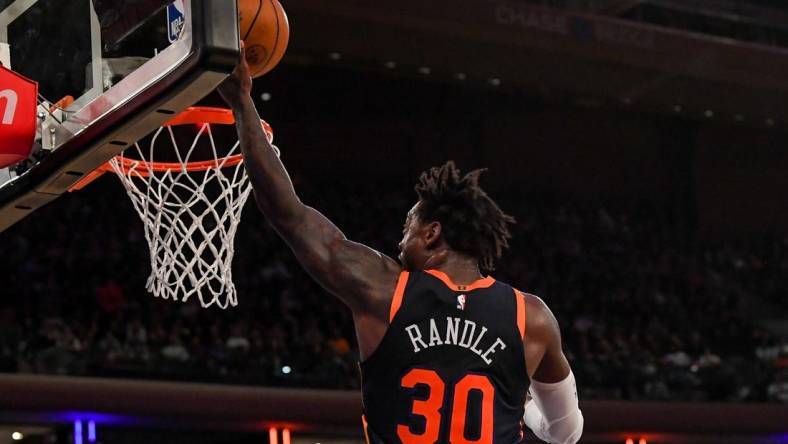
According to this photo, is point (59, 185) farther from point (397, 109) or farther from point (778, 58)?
point (778, 58)

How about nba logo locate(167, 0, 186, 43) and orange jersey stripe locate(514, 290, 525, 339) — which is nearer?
orange jersey stripe locate(514, 290, 525, 339)

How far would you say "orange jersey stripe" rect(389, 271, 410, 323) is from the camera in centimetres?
275

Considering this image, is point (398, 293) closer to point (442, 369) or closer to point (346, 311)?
point (442, 369)

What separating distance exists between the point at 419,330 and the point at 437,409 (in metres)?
0.19

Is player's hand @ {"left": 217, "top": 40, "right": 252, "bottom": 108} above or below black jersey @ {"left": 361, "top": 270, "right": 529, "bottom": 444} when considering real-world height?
above

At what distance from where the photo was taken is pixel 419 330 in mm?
2750

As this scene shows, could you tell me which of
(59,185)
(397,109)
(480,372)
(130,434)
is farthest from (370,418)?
(397,109)

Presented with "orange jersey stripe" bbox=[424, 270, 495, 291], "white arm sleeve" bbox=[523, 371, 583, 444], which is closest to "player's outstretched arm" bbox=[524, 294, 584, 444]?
"white arm sleeve" bbox=[523, 371, 583, 444]

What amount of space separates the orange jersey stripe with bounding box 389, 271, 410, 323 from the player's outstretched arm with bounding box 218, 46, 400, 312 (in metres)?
0.01

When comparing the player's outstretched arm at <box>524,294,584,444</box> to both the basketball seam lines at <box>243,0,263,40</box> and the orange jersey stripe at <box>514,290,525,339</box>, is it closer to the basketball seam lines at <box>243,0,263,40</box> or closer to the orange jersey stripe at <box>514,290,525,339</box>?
the orange jersey stripe at <box>514,290,525,339</box>

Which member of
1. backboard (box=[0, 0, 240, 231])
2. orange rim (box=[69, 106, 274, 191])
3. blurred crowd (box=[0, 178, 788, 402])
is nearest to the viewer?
backboard (box=[0, 0, 240, 231])

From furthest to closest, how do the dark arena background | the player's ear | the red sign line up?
the dark arena background < the red sign < the player's ear

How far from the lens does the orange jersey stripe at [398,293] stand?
2.75 meters

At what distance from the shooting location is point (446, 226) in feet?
9.66
